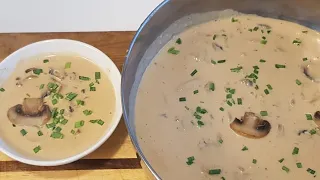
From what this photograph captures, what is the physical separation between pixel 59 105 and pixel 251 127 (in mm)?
657

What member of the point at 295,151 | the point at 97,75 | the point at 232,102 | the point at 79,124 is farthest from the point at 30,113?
the point at 295,151

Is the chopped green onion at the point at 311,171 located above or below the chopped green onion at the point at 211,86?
below

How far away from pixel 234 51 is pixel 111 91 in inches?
18.6

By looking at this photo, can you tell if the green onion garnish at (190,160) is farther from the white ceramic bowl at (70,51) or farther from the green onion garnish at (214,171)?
the white ceramic bowl at (70,51)

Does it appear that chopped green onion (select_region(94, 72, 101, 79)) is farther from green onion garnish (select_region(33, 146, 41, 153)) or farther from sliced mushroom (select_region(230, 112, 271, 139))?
sliced mushroom (select_region(230, 112, 271, 139))

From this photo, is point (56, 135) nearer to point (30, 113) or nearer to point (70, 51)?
point (30, 113)

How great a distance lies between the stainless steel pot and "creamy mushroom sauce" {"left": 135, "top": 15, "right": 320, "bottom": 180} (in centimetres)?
3

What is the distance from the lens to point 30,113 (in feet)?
5.18

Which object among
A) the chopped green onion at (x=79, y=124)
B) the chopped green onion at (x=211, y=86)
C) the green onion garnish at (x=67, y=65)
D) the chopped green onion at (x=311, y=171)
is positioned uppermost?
the chopped green onion at (x=211, y=86)

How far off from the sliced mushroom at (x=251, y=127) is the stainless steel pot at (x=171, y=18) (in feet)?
1.08

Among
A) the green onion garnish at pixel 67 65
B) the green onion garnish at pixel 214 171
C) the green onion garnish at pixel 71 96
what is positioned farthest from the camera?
the green onion garnish at pixel 67 65

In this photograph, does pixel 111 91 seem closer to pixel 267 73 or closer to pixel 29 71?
pixel 29 71

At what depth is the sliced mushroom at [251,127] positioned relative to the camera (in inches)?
57.6

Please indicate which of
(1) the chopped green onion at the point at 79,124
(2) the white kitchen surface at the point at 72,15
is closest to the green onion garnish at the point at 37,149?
(1) the chopped green onion at the point at 79,124
